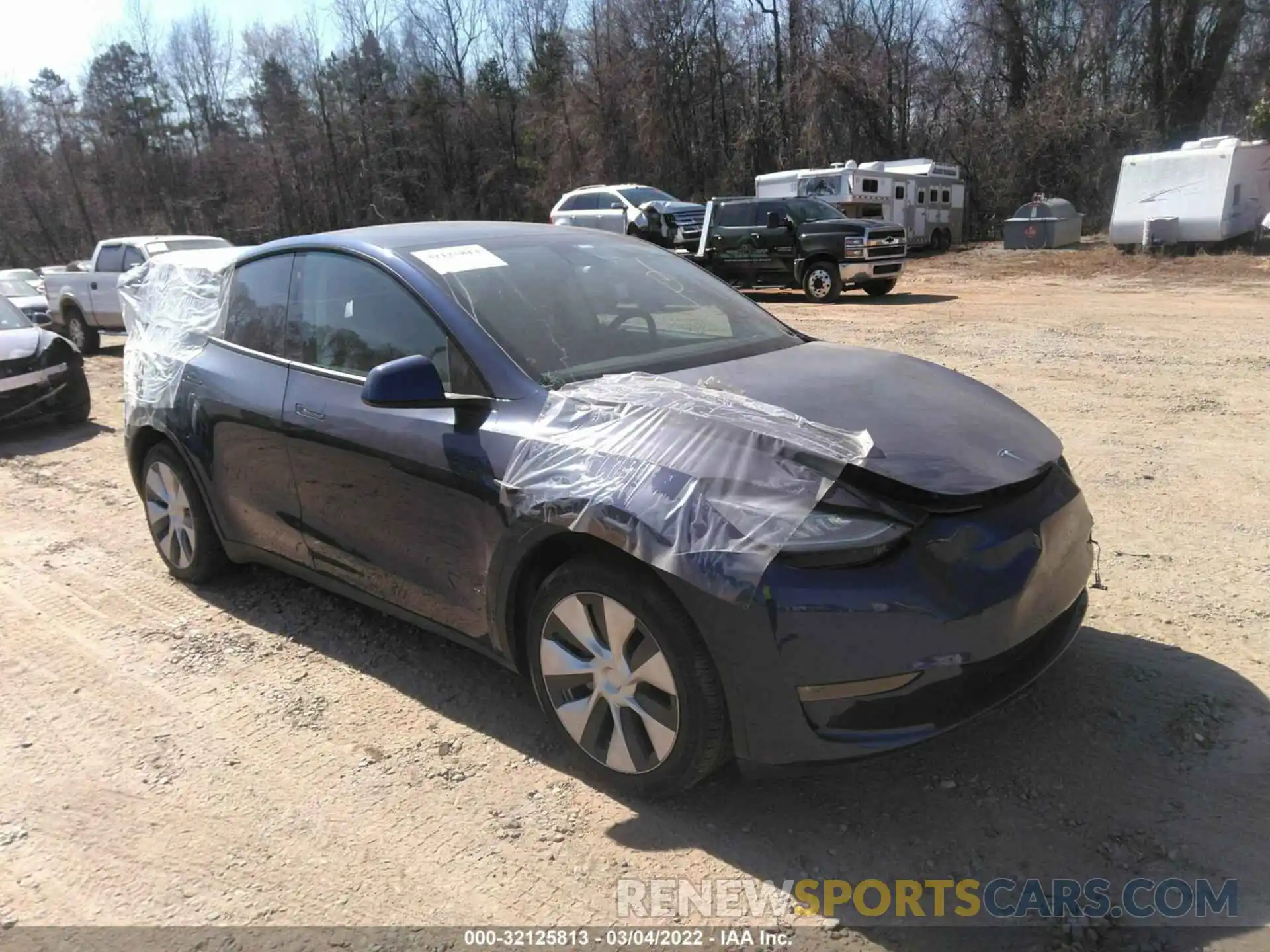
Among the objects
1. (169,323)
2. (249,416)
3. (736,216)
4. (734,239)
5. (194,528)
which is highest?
(169,323)

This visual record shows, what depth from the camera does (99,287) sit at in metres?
15.0

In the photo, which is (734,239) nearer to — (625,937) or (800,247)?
(800,247)

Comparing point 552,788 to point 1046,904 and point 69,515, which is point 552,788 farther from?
point 69,515

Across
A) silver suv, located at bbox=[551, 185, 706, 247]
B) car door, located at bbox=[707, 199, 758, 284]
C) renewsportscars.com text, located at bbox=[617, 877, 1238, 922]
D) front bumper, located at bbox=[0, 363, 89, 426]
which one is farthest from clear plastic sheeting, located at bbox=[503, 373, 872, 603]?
silver suv, located at bbox=[551, 185, 706, 247]

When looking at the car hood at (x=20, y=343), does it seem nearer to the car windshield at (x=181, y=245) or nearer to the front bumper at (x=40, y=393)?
the front bumper at (x=40, y=393)

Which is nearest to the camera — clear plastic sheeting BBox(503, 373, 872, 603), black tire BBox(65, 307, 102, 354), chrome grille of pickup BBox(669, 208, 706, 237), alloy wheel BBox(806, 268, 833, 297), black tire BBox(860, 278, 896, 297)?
clear plastic sheeting BBox(503, 373, 872, 603)

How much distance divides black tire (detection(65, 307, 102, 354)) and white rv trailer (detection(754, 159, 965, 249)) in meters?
15.7

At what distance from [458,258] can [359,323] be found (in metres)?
0.49

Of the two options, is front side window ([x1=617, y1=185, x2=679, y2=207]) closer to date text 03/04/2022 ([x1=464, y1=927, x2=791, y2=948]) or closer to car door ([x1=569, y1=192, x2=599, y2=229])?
car door ([x1=569, y1=192, x2=599, y2=229])

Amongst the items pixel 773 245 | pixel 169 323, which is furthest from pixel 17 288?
pixel 169 323

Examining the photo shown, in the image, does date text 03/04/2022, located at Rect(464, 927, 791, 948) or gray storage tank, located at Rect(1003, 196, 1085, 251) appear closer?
date text 03/04/2022, located at Rect(464, 927, 791, 948)

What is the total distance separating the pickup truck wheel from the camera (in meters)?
15.8

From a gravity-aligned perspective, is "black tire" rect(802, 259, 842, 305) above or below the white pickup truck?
below

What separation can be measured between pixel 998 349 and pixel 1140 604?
7358mm
